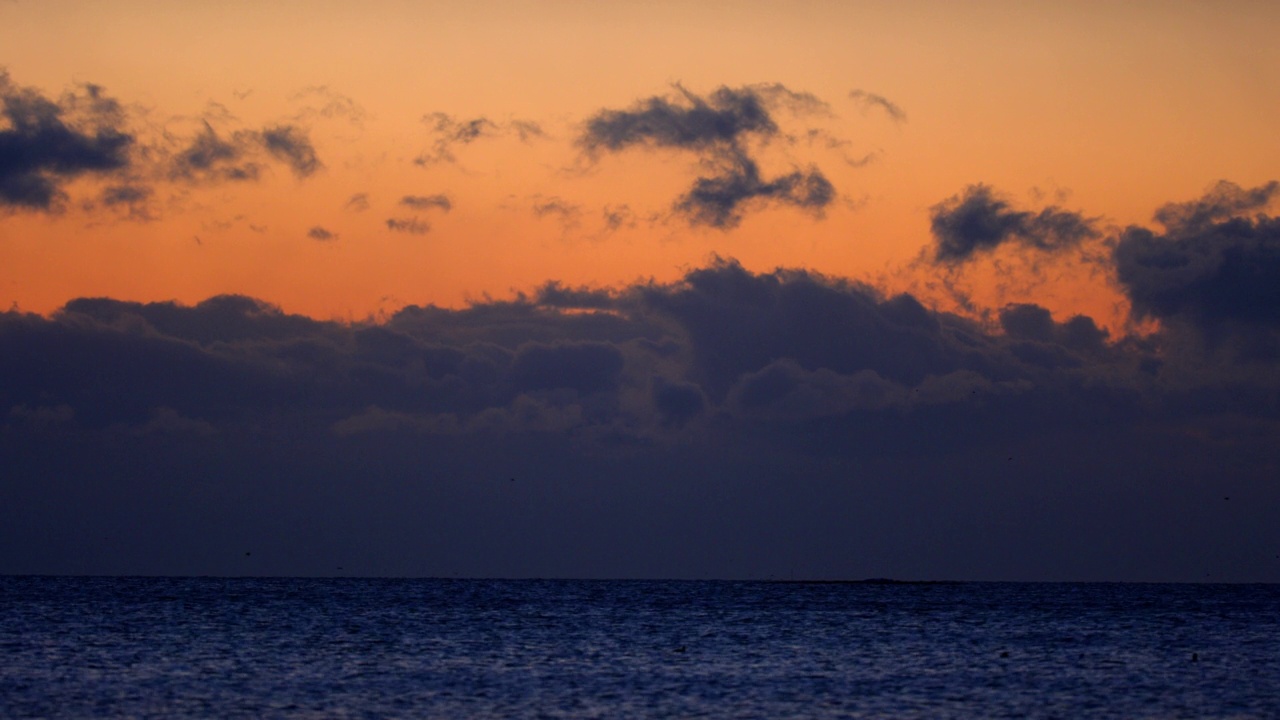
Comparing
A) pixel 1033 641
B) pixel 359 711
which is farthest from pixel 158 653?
pixel 1033 641

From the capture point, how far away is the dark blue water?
62500mm

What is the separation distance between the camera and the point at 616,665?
82.6 metres

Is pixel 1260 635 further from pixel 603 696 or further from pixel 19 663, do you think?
pixel 19 663

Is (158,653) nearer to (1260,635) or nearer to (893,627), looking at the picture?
(893,627)

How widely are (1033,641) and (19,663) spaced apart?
73110 mm

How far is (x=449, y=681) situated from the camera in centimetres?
7225

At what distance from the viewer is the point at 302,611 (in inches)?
6024

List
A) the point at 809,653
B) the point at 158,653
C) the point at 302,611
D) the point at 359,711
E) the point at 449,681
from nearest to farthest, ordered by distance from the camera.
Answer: the point at 359,711
the point at 449,681
the point at 158,653
the point at 809,653
the point at 302,611

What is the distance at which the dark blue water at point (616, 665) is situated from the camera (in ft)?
205

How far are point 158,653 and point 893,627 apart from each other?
6994 cm

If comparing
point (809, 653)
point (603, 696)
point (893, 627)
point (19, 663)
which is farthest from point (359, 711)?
point (893, 627)

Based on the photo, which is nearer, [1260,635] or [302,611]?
Result: [1260,635]

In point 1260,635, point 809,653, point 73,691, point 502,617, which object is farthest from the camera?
point 502,617

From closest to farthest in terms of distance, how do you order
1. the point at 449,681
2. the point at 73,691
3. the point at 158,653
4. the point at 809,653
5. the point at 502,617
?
the point at 73,691
the point at 449,681
the point at 158,653
the point at 809,653
the point at 502,617
